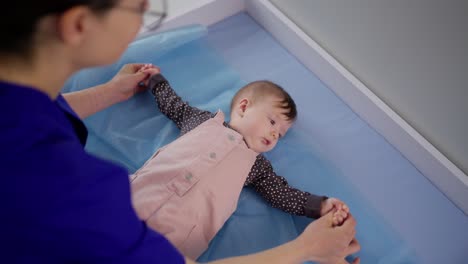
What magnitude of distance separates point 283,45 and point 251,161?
636 millimetres

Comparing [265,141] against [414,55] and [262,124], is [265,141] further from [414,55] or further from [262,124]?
[414,55]

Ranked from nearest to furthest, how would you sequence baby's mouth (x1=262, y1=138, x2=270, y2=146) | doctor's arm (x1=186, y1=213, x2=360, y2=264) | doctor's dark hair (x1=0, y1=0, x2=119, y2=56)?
1. doctor's dark hair (x1=0, y1=0, x2=119, y2=56)
2. doctor's arm (x1=186, y1=213, x2=360, y2=264)
3. baby's mouth (x1=262, y1=138, x2=270, y2=146)

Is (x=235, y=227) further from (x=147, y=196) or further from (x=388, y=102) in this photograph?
(x=388, y=102)

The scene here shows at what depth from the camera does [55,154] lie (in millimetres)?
571

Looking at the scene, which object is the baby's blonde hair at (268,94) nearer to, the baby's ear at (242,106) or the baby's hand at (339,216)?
the baby's ear at (242,106)

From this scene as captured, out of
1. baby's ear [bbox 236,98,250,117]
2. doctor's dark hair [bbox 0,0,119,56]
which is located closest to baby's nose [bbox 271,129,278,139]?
baby's ear [bbox 236,98,250,117]

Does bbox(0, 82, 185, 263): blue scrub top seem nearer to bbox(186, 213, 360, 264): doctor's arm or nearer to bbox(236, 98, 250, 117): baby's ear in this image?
bbox(186, 213, 360, 264): doctor's arm

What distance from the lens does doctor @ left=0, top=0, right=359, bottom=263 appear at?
53 cm

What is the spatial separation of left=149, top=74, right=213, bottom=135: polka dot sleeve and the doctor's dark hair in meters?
0.80

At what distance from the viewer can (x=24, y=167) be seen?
0.54 meters

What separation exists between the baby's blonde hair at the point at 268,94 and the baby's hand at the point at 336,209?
30 cm

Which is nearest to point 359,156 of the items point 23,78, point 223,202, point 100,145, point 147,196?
point 223,202

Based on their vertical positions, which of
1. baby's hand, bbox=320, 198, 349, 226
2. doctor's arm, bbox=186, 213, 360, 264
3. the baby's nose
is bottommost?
doctor's arm, bbox=186, 213, 360, 264

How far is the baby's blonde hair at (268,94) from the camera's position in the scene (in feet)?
4.31
